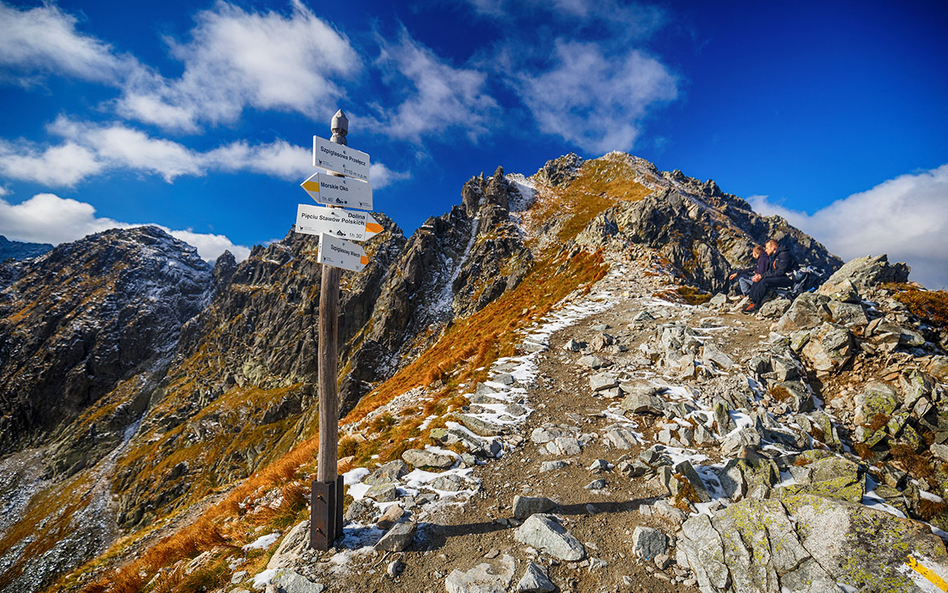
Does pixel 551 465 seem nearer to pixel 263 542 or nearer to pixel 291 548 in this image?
pixel 291 548

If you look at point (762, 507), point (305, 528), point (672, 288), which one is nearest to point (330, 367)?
point (305, 528)

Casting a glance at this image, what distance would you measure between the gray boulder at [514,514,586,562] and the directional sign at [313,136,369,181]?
6.95 m

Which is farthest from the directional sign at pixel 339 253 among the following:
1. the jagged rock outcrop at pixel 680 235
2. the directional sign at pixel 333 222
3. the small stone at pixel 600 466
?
the jagged rock outcrop at pixel 680 235

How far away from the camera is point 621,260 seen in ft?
112

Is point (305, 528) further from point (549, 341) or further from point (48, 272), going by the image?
point (48, 272)

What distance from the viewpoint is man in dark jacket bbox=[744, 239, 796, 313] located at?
17.8 metres

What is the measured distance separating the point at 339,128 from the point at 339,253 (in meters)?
2.44

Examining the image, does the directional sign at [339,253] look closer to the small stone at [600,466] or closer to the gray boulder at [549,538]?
the gray boulder at [549,538]

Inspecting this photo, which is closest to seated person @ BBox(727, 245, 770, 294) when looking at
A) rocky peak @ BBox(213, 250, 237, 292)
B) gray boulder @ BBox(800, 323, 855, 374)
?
gray boulder @ BBox(800, 323, 855, 374)

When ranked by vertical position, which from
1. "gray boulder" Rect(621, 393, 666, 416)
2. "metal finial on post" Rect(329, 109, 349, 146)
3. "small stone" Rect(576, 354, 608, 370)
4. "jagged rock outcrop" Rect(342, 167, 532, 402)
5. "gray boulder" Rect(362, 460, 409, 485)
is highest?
"jagged rock outcrop" Rect(342, 167, 532, 402)

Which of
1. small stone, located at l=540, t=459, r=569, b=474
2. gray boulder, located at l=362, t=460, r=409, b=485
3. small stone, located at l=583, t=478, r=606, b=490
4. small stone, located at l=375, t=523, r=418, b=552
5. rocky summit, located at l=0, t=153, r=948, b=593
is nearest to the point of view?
rocky summit, located at l=0, t=153, r=948, b=593

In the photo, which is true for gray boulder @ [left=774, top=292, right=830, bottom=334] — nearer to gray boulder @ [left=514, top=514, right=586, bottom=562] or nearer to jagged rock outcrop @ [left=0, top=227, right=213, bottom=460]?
gray boulder @ [left=514, top=514, right=586, bottom=562]

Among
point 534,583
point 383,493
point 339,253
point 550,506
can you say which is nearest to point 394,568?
point 383,493

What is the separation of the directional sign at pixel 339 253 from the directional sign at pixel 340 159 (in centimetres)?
121
